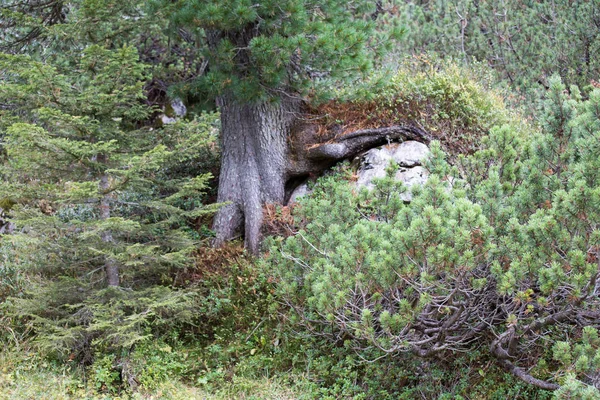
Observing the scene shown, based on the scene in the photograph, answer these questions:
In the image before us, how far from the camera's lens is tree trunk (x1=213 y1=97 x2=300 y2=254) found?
24.1 ft

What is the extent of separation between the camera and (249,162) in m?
7.39

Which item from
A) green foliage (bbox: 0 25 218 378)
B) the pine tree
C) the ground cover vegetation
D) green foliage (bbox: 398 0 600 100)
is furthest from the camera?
green foliage (bbox: 398 0 600 100)

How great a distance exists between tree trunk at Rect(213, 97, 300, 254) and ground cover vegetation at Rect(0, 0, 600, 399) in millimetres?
27

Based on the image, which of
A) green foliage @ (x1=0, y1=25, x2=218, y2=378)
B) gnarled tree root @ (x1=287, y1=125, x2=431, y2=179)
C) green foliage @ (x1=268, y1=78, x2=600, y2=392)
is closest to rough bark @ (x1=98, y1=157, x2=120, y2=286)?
green foliage @ (x1=0, y1=25, x2=218, y2=378)

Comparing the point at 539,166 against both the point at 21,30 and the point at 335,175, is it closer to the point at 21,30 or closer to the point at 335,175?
the point at 335,175

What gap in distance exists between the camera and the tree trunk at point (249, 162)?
24.1ft

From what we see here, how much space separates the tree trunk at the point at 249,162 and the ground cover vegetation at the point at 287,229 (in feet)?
0.09

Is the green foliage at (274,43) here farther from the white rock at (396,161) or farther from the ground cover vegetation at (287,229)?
the white rock at (396,161)

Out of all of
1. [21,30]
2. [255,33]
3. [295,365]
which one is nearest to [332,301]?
[295,365]

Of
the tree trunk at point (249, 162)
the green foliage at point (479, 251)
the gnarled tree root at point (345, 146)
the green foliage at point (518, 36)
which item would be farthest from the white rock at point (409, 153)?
the green foliage at point (518, 36)

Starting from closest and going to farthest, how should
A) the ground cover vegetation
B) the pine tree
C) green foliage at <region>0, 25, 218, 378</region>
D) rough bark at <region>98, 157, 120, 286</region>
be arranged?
the ground cover vegetation → green foliage at <region>0, 25, 218, 378</region> → rough bark at <region>98, 157, 120, 286</region> → the pine tree

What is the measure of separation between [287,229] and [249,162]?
158cm

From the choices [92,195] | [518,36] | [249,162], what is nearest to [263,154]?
[249,162]

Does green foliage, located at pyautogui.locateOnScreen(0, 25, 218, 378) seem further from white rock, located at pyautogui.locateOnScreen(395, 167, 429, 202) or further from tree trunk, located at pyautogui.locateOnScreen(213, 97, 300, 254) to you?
white rock, located at pyautogui.locateOnScreen(395, 167, 429, 202)
